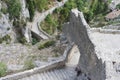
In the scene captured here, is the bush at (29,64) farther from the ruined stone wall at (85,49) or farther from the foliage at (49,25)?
the foliage at (49,25)

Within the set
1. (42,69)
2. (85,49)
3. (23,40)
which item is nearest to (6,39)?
(23,40)

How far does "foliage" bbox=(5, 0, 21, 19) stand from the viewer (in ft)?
121

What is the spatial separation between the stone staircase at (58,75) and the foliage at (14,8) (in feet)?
69.9

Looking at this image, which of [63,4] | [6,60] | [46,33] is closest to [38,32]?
[46,33]

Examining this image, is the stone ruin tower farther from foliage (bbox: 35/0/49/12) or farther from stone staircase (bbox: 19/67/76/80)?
foliage (bbox: 35/0/49/12)

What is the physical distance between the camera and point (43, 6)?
4544 centimetres

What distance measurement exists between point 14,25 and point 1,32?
12.6 ft

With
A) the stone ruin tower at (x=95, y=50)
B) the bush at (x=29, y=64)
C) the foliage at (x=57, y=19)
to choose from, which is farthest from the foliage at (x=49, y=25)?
the stone ruin tower at (x=95, y=50)

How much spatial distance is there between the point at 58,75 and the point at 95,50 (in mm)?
Result: 3876

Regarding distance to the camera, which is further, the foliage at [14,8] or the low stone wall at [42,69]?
the foliage at [14,8]

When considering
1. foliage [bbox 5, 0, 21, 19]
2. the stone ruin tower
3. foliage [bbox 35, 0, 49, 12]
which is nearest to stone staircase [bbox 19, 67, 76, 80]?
the stone ruin tower

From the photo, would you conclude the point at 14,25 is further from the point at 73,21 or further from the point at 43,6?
the point at 73,21

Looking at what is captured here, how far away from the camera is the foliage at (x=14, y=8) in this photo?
121ft

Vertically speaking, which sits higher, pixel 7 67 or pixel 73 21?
pixel 73 21
